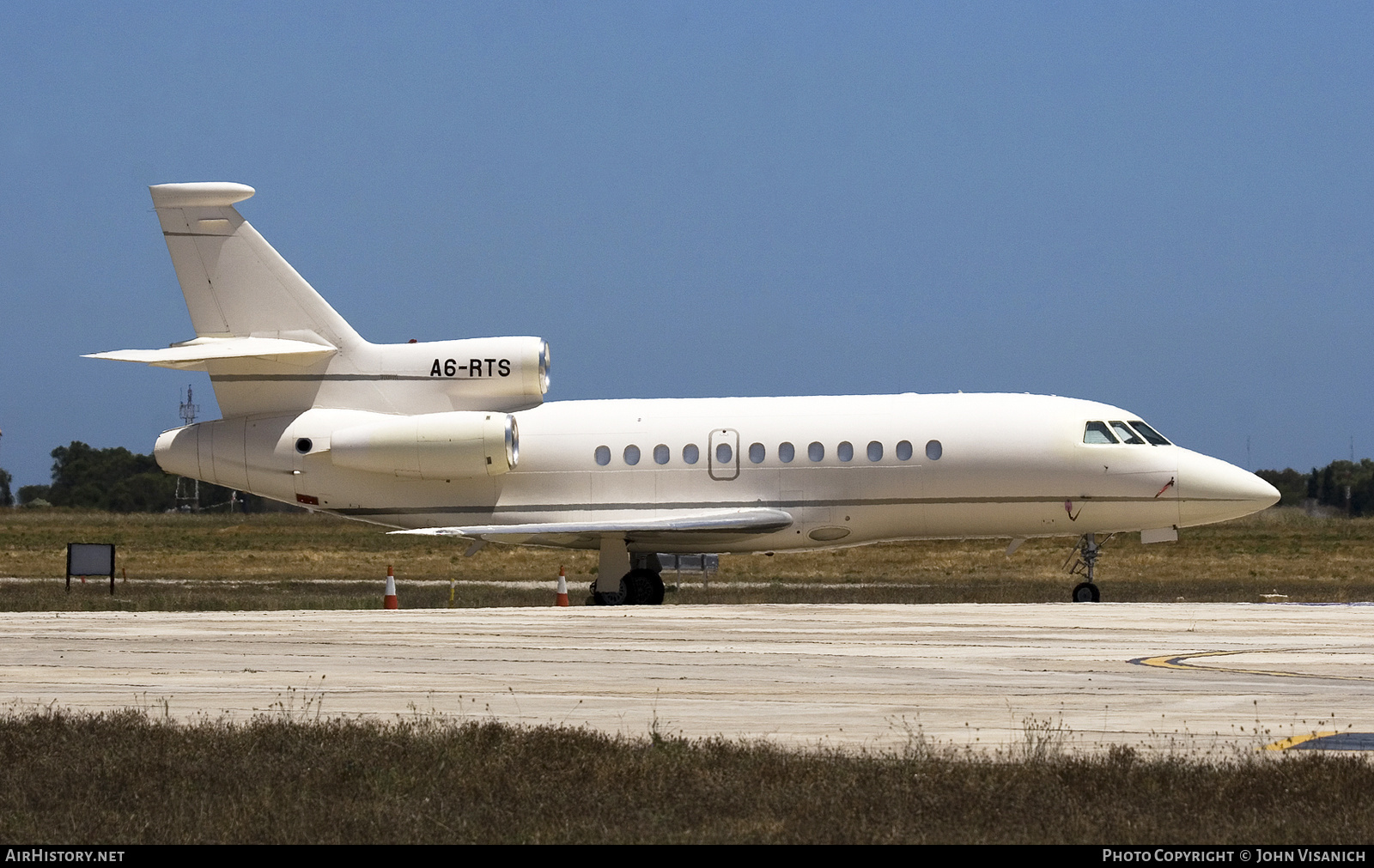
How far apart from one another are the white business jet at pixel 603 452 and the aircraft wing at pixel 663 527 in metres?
0.05

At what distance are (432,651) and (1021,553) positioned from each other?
42.3 metres

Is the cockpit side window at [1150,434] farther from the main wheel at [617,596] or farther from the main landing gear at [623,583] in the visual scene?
the main wheel at [617,596]

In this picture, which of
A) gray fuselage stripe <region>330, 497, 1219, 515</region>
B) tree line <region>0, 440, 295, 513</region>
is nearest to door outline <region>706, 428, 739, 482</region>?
gray fuselage stripe <region>330, 497, 1219, 515</region>

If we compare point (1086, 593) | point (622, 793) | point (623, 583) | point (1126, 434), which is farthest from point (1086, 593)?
point (622, 793)

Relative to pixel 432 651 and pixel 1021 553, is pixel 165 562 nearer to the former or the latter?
pixel 1021 553

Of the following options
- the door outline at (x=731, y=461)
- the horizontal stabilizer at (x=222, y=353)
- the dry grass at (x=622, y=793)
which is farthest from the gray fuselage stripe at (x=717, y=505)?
the dry grass at (x=622, y=793)

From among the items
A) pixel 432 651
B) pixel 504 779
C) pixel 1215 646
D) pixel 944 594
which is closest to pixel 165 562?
pixel 944 594

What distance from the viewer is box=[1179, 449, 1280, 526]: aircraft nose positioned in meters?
27.6

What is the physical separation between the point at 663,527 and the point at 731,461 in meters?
1.65

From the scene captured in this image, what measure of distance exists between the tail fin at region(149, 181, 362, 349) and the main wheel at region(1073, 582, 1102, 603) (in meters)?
13.3

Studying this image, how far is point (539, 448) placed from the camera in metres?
28.9

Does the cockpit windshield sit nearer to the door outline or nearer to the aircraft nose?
the aircraft nose
